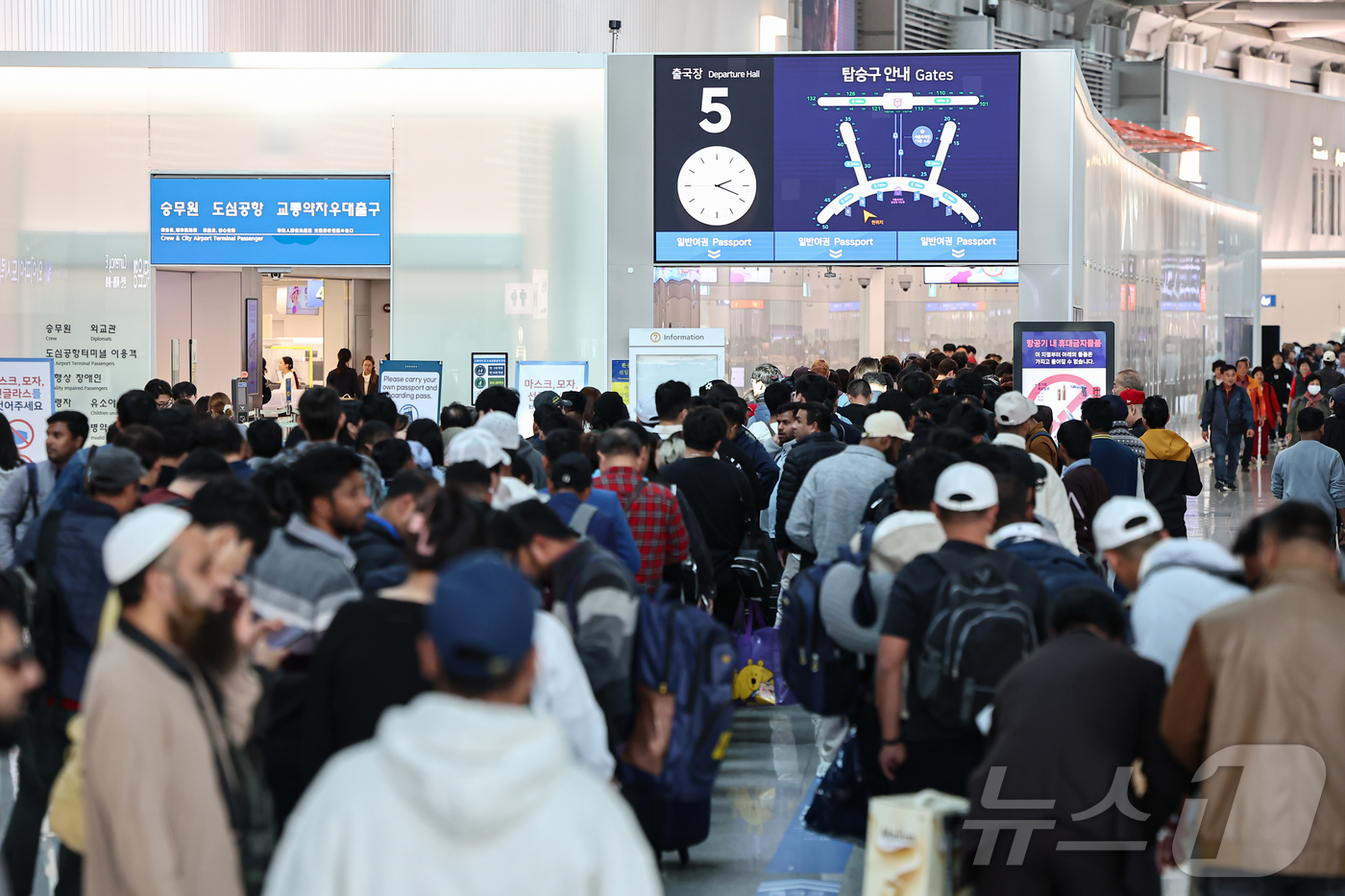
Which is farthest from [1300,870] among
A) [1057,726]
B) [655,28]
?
[655,28]

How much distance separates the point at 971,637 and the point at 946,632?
7 cm

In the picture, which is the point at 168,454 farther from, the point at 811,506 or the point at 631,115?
the point at 631,115

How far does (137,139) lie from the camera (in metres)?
13.8

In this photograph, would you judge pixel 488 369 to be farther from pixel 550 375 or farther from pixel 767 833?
pixel 767 833

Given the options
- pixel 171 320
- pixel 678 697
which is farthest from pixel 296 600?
pixel 171 320

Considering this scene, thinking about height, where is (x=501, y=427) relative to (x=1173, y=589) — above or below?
above

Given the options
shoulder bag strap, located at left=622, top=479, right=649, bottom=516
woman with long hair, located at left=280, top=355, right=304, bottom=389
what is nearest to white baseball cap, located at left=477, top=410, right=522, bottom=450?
shoulder bag strap, located at left=622, top=479, right=649, bottom=516

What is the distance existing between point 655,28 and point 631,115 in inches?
298

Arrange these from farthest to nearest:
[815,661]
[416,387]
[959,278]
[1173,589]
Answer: [959,278] < [416,387] < [815,661] < [1173,589]

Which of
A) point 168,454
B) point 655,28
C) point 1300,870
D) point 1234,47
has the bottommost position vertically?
point 1300,870

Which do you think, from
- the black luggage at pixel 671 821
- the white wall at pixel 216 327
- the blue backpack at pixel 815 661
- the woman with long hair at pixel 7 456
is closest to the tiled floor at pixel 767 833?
the black luggage at pixel 671 821

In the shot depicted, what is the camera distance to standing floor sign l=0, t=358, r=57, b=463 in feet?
36.6

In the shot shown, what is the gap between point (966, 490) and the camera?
394 centimetres

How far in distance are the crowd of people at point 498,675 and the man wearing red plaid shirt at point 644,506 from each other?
36 cm
